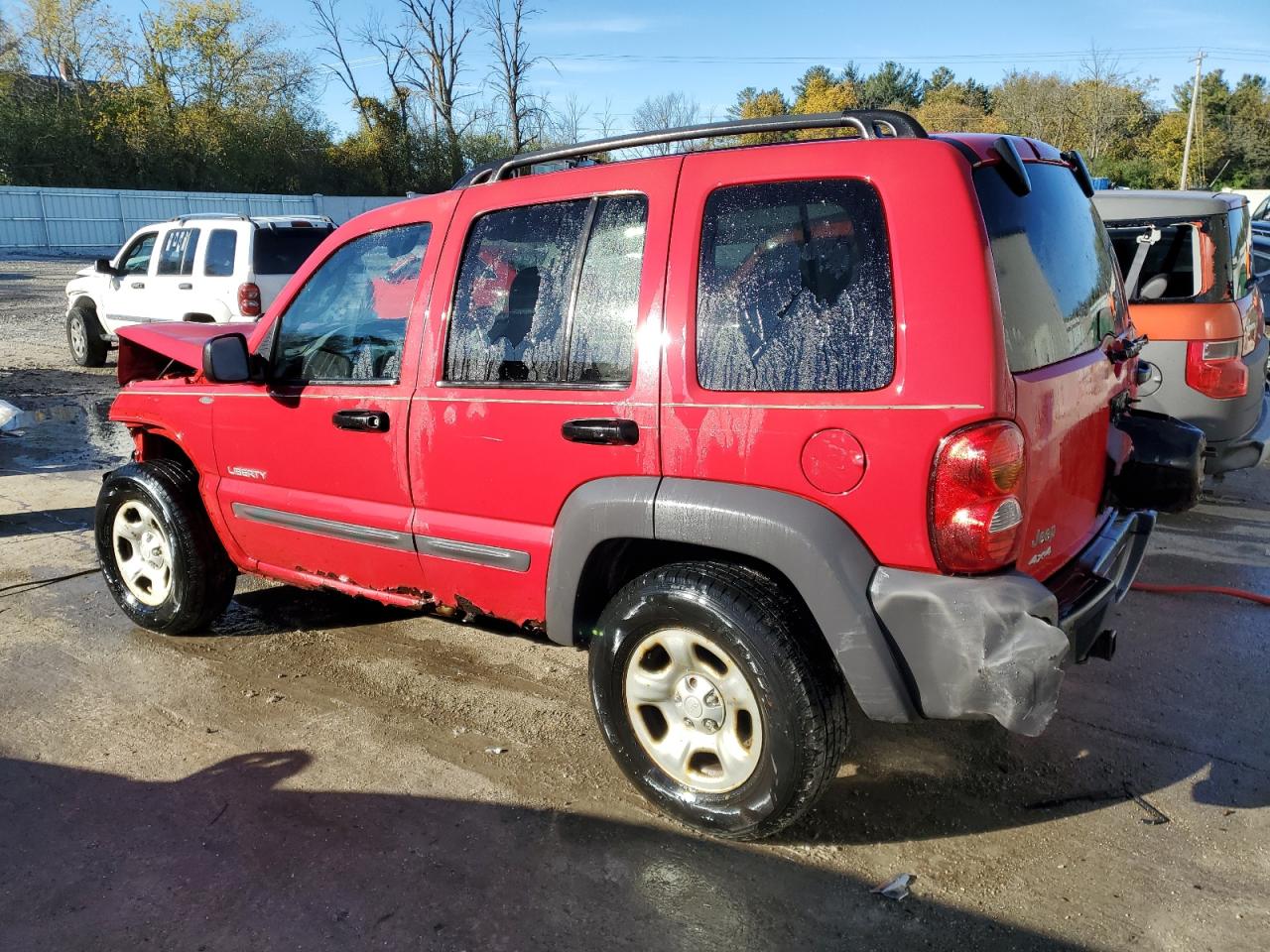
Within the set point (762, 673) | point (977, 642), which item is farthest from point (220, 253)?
point (977, 642)

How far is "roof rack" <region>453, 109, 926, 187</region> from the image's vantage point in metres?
2.82

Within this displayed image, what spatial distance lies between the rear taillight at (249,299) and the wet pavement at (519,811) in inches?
266

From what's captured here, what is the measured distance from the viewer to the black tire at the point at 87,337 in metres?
13.1

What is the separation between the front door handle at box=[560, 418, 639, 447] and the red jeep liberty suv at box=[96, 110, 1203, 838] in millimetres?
11

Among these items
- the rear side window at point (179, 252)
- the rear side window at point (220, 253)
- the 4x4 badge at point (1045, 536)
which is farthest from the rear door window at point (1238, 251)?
the rear side window at point (179, 252)

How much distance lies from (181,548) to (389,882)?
7.27ft

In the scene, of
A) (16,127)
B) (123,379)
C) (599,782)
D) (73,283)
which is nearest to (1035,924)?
(599,782)

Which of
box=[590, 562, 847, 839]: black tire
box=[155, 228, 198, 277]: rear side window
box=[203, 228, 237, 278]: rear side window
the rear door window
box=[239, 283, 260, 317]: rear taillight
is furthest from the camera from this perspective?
box=[155, 228, 198, 277]: rear side window

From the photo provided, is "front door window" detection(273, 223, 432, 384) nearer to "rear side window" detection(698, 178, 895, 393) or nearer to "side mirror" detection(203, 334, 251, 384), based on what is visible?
"side mirror" detection(203, 334, 251, 384)

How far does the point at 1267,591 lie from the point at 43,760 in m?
5.55

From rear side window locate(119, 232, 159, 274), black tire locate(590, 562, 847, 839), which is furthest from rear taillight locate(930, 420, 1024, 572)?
rear side window locate(119, 232, 159, 274)

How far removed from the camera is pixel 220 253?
11344 millimetres

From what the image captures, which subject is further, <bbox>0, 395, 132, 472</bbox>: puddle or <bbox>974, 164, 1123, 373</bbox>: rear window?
<bbox>0, 395, 132, 472</bbox>: puddle

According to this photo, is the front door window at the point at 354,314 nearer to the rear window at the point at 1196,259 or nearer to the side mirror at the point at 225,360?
the side mirror at the point at 225,360
